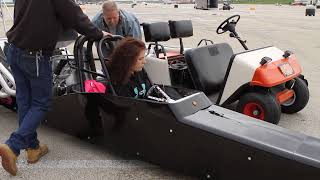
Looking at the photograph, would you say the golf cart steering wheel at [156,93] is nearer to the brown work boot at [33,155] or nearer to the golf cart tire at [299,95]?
the brown work boot at [33,155]

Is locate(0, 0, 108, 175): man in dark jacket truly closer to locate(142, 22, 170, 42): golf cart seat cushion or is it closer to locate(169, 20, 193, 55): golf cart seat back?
locate(142, 22, 170, 42): golf cart seat cushion

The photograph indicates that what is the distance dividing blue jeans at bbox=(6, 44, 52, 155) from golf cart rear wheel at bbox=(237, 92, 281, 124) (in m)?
1.97

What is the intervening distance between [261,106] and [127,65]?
155 cm

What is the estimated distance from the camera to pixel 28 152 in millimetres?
3502

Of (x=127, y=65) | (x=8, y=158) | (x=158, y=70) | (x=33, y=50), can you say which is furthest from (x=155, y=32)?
(x=8, y=158)

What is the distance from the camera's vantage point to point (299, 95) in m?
4.78

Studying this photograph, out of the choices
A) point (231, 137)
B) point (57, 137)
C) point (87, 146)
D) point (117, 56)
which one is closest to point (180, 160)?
point (231, 137)

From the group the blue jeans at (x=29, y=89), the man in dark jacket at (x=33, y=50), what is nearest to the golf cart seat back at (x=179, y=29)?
the man in dark jacket at (x=33, y=50)

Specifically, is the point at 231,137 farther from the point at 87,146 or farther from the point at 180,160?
the point at 87,146

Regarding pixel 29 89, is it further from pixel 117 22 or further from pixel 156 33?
pixel 117 22

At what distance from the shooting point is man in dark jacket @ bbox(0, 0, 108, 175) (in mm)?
3025

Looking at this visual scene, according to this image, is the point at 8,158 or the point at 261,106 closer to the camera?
the point at 8,158

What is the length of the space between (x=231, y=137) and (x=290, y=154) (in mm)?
377

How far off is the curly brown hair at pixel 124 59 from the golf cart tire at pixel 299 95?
7.36ft
